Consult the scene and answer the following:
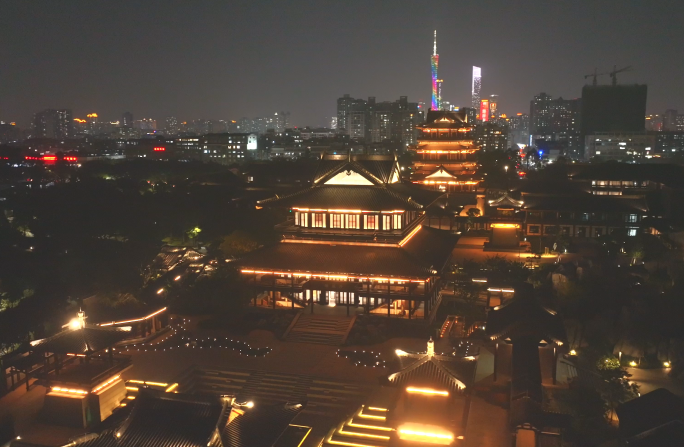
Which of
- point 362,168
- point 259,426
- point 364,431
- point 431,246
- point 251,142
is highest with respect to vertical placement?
point 251,142

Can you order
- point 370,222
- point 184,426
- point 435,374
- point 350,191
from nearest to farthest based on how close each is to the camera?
point 184,426 → point 435,374 → point 370,222 → point 350,191

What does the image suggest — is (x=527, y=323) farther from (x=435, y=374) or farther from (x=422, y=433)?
(x=422, y=433)

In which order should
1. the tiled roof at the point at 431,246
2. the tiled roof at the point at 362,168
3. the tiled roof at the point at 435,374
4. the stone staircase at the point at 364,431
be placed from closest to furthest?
the tiled roof at the point at 435,374 < the stone staircase at the point at 364,431 < the tiled roof at the point at 431,246 < the tiled roof at the point at 362,168

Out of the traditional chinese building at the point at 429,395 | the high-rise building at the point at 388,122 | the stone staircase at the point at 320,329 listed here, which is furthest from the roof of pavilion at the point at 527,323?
the high-rise building at the point at 388,122

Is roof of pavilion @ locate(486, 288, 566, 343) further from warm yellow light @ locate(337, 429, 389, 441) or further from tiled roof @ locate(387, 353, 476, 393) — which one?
warm yellow light @ locate(337, 429, 389, 441)

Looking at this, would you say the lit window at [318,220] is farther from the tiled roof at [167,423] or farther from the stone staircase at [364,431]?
the tiled roof at [167,423]

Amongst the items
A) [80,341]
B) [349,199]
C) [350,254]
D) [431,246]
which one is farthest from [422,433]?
[431,246]

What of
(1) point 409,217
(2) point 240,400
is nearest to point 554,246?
(1) point 409,217
